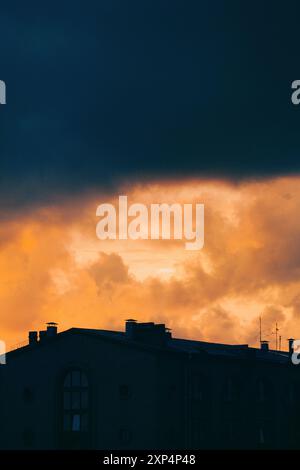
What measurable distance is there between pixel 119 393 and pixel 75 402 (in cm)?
429

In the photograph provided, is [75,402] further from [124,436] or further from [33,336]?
[33,336]

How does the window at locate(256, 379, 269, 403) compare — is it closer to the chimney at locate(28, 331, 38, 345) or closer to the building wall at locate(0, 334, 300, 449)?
the building wall at locate(0, 334, 300, 449)

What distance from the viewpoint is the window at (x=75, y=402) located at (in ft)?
310

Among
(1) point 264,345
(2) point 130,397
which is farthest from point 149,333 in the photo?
(1) point 264,345

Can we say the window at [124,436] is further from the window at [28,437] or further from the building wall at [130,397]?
the window at [28,437]

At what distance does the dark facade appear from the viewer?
92.2 meters

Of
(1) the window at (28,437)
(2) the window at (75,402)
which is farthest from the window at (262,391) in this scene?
(1) the window at (28,437)

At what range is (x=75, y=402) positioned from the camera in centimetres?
9469

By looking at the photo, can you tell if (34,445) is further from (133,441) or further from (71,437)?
(133,441)

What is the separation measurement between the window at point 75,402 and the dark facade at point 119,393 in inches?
3.3

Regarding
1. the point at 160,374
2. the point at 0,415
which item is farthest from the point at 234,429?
the point at 0,415

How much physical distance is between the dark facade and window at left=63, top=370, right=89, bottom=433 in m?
0.08

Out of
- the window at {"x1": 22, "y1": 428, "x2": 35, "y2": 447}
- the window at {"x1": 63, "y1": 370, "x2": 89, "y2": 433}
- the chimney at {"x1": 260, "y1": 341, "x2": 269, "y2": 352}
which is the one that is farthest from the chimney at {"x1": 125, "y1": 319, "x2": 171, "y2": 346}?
the chimney at {"x1": 260, "y1": 341, "x2": 269, "y2": 352}

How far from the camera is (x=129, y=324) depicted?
97688mm
